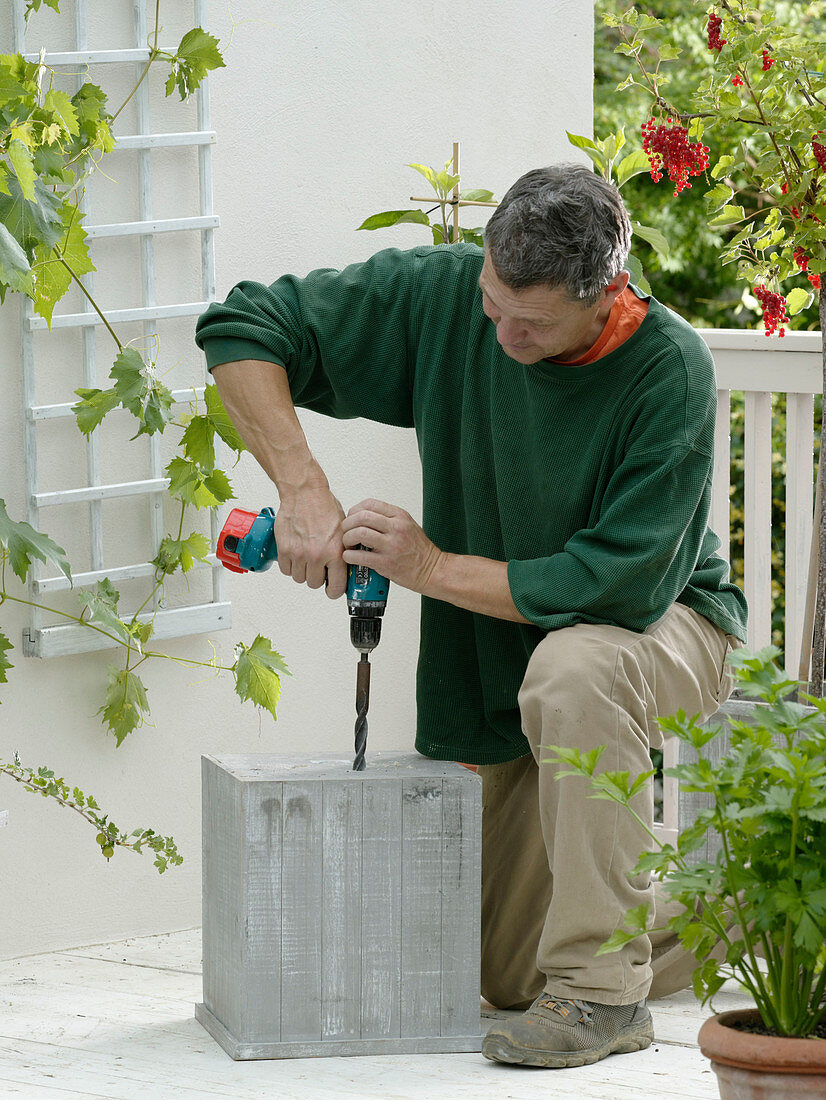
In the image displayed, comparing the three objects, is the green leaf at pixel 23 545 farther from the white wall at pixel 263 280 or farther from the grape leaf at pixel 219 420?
the grape leaf at pixel 219 420

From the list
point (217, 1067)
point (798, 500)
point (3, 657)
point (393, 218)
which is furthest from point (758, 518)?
point (217, 1067)

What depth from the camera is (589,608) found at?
1956 millimetres

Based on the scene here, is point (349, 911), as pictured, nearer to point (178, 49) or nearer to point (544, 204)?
point (544, 204)

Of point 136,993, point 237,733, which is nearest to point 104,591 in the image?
point 237,733

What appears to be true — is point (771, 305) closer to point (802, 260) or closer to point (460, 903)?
point (802, 260)

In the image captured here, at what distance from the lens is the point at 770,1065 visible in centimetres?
118

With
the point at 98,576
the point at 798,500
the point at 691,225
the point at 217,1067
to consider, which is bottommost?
the point at 217,1067

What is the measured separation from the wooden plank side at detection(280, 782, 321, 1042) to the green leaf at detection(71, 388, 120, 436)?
85cm

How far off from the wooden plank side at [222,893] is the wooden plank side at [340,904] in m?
0.11

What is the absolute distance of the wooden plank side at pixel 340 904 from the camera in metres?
1.94

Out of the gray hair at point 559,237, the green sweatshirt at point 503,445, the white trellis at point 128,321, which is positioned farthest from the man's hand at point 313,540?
the white trellis at point 128,321

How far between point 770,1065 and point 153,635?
1.69 metres

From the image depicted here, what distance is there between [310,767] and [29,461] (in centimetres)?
82

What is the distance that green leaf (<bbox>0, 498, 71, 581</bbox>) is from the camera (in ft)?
7.60
